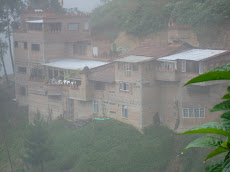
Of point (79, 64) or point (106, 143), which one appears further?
point (79, 64)

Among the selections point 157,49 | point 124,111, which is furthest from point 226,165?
point 124,111

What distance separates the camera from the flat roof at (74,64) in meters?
34.2

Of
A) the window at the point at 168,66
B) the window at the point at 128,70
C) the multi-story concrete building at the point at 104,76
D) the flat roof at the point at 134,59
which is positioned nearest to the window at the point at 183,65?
the multi-story concrete building at the point at 104,76

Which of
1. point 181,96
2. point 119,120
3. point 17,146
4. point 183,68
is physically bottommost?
point 17,146

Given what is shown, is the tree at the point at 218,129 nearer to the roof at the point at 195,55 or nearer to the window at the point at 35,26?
the roof at the point at 195,55

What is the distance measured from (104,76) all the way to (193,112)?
7787 mm

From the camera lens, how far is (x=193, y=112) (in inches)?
1081

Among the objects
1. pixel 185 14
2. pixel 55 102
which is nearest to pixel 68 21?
pixel 55 102

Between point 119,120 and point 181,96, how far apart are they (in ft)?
17.6

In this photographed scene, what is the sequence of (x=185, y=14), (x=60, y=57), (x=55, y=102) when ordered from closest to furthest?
(x=185, y=14), (x=55, y=102), (x=60, y=57)

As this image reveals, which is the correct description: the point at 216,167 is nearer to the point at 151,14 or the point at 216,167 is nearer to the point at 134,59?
the point at 134,59

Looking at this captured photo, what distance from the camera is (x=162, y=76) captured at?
2778 cm

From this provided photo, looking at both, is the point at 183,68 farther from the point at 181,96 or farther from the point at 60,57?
the point at 60,57

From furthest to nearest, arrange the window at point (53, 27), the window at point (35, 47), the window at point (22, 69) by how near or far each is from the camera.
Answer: the window at point (22, 69)
the window at point (35, 47)
the window at point (53, 27)
